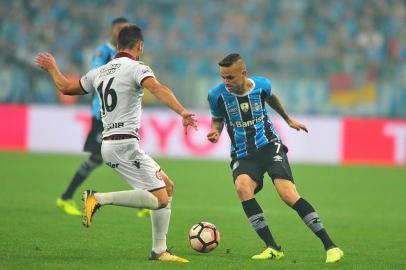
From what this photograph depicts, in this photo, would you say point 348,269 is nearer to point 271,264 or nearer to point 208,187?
point 271,264

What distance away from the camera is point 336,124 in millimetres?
22031

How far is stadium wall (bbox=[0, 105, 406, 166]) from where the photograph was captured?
858 inches

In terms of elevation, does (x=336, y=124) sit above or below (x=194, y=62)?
below

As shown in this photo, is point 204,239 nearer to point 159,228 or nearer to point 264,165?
point 159,228

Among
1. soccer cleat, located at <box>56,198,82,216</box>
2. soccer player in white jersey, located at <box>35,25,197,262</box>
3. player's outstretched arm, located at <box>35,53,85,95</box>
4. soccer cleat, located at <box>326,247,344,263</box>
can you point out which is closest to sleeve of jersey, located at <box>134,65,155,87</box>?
soccer player in white jersey, located at <box>35,25,197,262</box>

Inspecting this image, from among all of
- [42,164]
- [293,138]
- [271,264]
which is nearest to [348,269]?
[271,264]

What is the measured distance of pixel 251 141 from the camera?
877 cm

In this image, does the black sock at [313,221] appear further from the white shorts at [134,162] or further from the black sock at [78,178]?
the black sock at [78,178]

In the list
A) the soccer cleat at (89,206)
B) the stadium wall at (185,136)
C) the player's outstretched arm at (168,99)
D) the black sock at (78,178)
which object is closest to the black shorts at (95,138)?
the black sock at (78,178)

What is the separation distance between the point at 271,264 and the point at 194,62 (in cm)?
1521

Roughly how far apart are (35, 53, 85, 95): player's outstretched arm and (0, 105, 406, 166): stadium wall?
13.8m

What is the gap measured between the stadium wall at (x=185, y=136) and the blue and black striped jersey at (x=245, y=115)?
1293cm

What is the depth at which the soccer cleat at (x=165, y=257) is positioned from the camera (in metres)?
7.89

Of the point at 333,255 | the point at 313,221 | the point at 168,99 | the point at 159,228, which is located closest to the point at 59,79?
the point at 168,99
